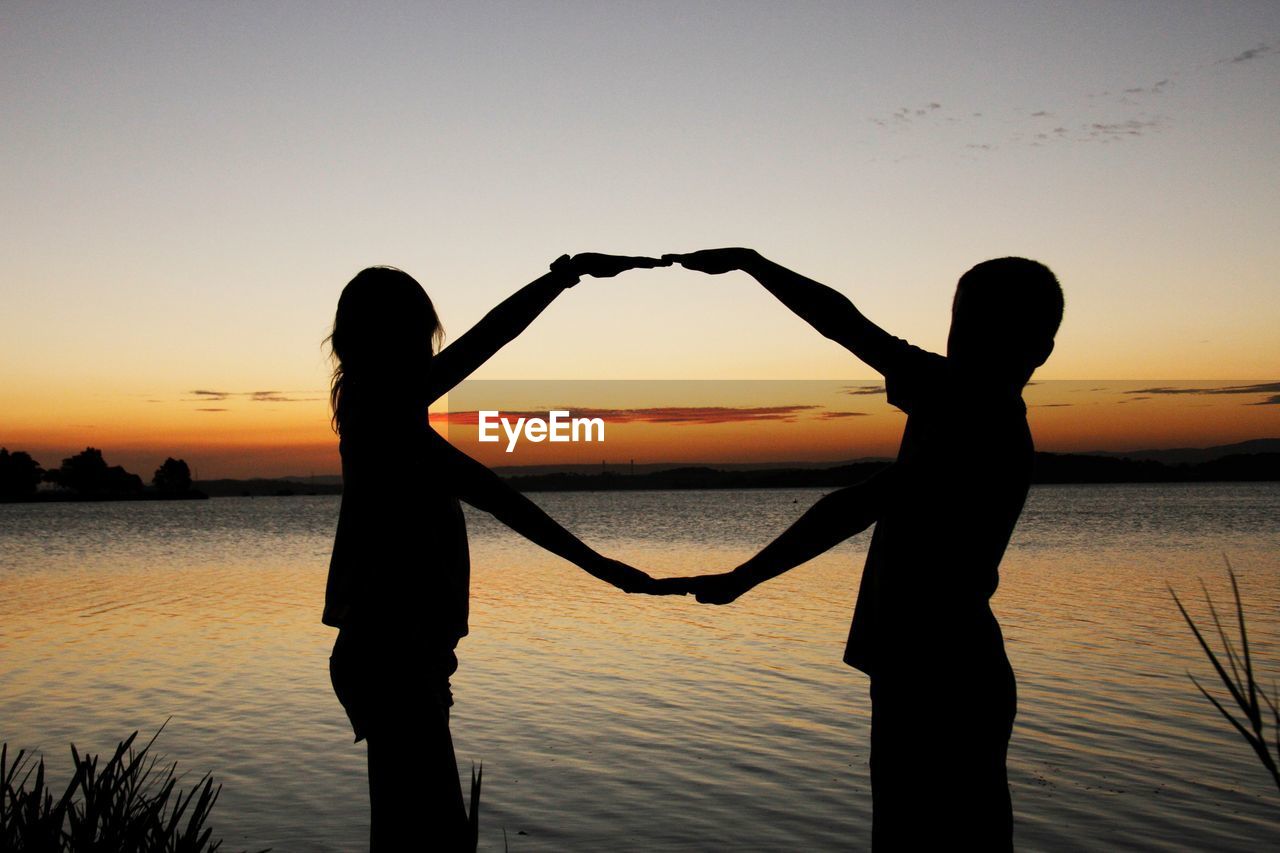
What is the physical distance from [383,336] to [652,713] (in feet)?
36.1

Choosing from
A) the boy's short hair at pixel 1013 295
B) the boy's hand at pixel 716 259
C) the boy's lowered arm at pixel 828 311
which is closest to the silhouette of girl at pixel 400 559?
the boy's lowered arm at pixel 828 311

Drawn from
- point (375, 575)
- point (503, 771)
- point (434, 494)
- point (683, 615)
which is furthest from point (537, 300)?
point (683, 615)

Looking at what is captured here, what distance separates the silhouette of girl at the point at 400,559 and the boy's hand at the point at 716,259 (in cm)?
137

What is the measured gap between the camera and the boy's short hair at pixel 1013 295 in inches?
128

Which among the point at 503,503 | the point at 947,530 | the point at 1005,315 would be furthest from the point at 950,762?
the point at 503,503

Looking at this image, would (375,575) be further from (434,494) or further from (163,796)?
(163,796)

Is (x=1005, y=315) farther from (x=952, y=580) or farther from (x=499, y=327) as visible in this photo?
(x=499, y=327)

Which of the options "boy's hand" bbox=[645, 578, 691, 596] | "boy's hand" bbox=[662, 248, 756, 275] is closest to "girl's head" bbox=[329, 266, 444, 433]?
"boy's hand" bbox=[662, 248, 756, 275]

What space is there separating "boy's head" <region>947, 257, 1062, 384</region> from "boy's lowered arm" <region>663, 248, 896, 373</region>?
254 millimetres

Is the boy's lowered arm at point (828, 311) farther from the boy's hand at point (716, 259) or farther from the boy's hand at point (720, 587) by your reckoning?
the boy's hand at point (720, 587)

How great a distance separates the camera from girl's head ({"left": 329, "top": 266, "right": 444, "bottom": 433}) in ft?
11.9

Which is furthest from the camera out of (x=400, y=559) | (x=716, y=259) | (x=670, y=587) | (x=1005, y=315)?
(x=670, y=587)

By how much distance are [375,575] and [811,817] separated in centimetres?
718

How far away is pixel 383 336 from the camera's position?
365 centimetres
